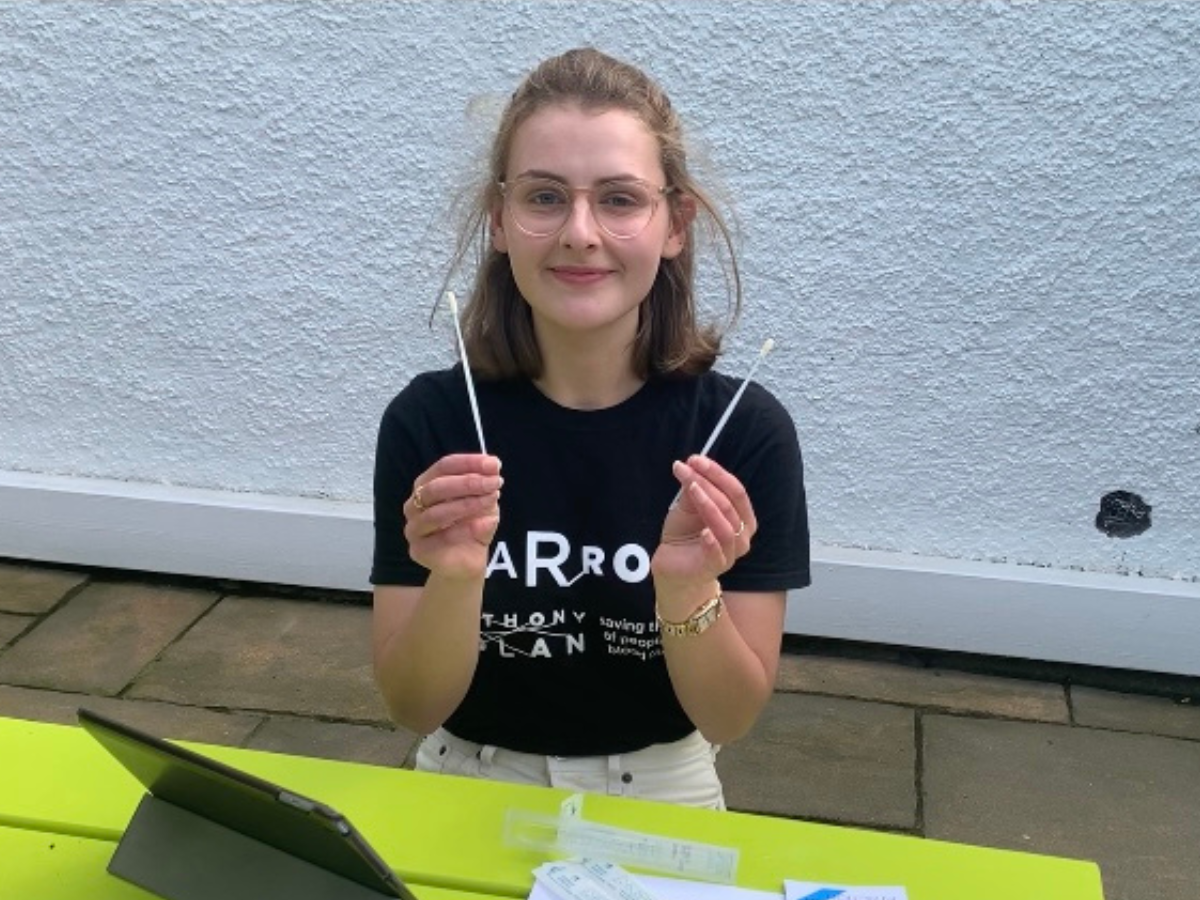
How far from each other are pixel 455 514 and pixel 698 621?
0.29 metres

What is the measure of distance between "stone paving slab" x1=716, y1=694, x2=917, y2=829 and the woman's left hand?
1.52 m

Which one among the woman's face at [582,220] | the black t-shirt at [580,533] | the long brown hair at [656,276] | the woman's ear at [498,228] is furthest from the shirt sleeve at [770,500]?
the woman's ear at [498,228]

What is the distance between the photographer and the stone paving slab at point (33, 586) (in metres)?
3.48

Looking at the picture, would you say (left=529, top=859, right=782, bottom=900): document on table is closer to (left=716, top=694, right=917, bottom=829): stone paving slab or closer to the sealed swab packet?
the sealed swab packet

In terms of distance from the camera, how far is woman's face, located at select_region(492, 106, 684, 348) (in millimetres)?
1410

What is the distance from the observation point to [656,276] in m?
1.63

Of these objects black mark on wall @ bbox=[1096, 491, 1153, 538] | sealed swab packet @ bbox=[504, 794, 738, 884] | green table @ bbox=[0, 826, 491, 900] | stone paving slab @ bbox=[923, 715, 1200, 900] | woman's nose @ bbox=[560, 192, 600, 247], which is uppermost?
woman's nose @ bbox=[560, 192, 600, 247]

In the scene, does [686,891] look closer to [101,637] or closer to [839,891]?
[839,891]

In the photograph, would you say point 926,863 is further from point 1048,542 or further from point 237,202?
point 237,202

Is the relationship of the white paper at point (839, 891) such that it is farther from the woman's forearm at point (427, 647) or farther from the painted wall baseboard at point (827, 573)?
the painted wall baseboard at point (827, 573)

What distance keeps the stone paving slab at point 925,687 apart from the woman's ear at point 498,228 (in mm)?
1809

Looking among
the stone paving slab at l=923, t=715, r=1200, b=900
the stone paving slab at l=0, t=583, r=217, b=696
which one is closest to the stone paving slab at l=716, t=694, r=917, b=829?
the stone paving slab at l=923, t=715, r=1200, b=900

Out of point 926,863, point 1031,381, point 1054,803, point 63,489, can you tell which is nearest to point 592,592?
point 926,863

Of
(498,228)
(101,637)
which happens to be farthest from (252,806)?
(101,637)
